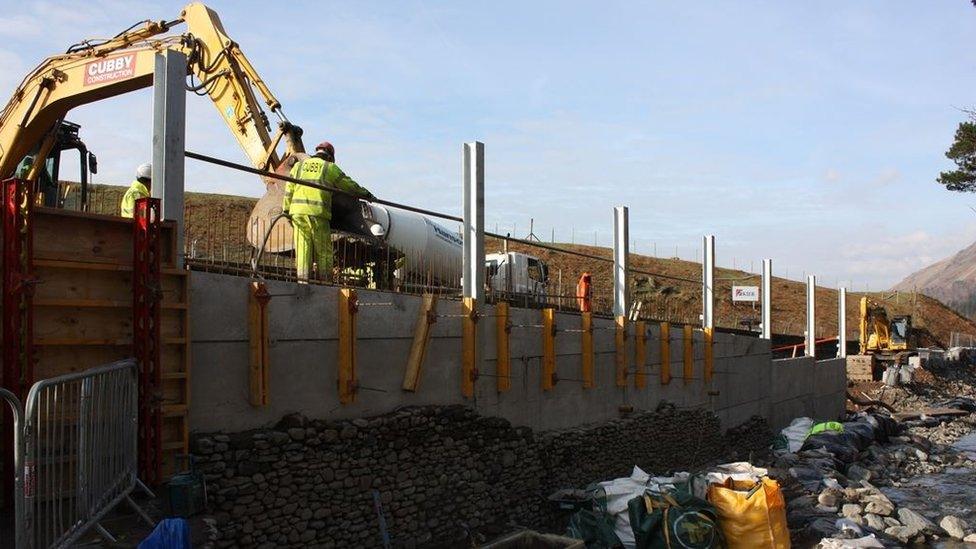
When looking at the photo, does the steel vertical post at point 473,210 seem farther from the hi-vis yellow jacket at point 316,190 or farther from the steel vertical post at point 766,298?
the steel vertical post at point 766,298

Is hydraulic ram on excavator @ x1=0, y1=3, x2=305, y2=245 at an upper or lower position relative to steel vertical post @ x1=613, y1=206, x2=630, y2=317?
upper

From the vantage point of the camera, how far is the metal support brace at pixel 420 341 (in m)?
9.23

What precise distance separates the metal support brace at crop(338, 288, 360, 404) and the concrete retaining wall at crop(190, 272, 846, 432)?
0.08 meters

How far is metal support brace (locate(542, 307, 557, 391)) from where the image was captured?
11.8m

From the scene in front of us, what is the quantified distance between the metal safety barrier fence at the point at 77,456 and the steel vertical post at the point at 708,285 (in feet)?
44.1

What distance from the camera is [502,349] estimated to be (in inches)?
427

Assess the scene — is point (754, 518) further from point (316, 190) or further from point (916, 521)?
point (316, 190)

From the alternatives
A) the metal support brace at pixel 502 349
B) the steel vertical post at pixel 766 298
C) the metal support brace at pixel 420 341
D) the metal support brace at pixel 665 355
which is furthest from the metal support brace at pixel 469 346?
the steel vertical post at pixel 766 298

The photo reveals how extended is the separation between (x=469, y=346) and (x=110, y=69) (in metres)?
6.31

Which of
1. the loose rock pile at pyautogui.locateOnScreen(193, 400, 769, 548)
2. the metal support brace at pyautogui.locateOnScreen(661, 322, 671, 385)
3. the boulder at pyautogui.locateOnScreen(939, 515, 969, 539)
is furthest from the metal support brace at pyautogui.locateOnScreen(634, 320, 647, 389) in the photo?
the boulder at pyautogui.locateOnScreen(939, 515, 969, 539)

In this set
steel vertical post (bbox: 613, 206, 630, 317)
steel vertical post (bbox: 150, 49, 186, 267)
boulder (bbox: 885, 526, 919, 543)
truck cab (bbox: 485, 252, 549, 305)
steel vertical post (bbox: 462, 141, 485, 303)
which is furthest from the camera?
truck cab (bbox: 485, 252, 549, 305)

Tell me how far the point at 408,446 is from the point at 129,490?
364 centimetres

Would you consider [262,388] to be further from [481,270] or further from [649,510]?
[649,510]

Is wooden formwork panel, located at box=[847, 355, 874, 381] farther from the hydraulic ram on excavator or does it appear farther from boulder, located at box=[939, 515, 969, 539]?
the hydraulic ram on excavator
